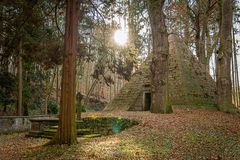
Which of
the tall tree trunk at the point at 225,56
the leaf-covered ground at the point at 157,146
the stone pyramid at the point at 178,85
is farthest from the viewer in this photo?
the stone pyramid at the point at 178,85

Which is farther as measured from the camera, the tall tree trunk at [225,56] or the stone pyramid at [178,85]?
the stone pyramid at [178,85]

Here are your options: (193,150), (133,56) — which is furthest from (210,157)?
(133,56)

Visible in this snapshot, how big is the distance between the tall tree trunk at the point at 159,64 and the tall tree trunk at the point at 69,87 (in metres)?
6.88

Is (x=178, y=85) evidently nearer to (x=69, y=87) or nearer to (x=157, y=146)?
(x=157, y=146)

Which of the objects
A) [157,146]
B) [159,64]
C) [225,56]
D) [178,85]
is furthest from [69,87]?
[178,85]

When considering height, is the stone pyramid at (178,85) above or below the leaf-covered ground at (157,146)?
above

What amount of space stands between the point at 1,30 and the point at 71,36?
10.2 feet

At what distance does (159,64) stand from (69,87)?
749 centimetres

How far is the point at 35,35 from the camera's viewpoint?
1256 centimetres

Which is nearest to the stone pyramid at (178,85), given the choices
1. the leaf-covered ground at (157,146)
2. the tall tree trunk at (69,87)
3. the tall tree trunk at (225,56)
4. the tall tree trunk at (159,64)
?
the tall tree trunk at (225,56)

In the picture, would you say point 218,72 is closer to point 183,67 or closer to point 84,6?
point 183,67

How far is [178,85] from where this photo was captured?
1877 centimetres

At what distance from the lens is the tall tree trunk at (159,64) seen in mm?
14789

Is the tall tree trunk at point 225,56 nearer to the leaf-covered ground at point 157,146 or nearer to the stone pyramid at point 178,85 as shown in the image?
the stone pyramid at point 178,85
